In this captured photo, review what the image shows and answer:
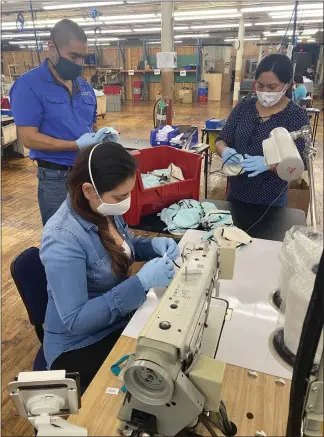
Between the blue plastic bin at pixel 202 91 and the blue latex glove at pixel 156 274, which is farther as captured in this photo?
the blue plastic bin at pixel 202 91

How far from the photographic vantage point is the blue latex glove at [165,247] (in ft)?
4.67

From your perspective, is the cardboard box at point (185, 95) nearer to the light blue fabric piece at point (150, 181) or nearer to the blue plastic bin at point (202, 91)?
the blue plastic bin at point (202, 91)

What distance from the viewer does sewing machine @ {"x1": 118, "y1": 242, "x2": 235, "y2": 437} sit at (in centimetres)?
64

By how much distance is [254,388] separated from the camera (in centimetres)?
86

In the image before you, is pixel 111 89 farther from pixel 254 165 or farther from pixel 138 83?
pixel 254 165

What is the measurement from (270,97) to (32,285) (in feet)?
5.03

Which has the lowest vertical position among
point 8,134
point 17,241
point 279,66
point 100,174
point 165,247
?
point 17,241

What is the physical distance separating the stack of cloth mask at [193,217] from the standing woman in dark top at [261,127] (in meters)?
0.27

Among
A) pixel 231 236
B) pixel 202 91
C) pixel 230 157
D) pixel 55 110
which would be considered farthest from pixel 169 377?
pixel 202 91

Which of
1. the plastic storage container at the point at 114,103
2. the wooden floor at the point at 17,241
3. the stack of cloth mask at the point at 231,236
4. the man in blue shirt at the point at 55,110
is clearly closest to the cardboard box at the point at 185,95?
the plastic storage container at the point at 114,103

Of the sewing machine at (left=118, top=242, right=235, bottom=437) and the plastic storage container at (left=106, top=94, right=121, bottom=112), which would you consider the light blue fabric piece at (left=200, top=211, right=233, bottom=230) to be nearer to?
the sewing machine at (left=118, top=242, right=235, bottom=437)

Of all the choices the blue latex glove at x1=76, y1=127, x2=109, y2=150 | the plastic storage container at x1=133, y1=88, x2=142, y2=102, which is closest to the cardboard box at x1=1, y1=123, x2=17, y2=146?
the blue latex glove at x1=76, y1=127, x2=109, y2=150

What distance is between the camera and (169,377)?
2.04 ft

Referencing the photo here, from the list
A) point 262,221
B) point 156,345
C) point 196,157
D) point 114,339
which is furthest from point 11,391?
point 196,157
